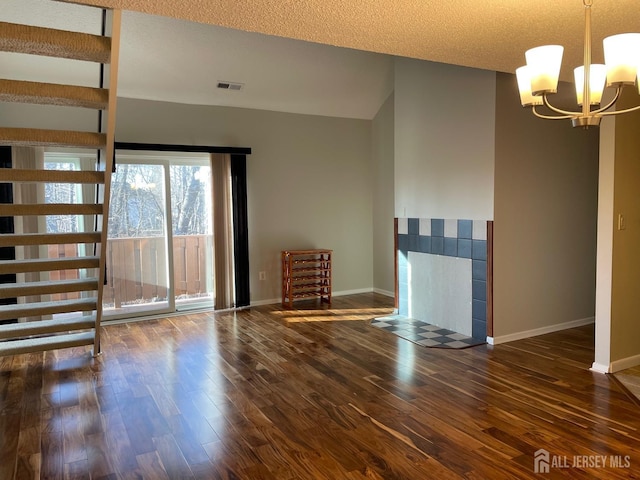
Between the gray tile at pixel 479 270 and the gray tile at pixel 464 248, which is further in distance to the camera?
the gray tile at pixel 464 248

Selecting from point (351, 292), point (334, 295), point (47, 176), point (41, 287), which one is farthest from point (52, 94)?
point (351, 292)

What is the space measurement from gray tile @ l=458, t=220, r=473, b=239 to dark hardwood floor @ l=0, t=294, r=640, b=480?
3.49 ft

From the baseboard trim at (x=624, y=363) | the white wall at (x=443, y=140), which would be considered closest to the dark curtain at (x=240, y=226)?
the white wall at (x=443, y=140)

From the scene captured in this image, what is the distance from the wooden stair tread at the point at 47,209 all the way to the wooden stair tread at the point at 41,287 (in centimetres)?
79

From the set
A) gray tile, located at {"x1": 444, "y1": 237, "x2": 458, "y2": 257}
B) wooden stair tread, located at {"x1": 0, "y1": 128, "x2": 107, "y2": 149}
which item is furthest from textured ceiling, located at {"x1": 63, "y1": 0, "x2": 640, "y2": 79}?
gray tile, located at {"x1": 444, "y1": 237, "x2": 458, "y2": 257}

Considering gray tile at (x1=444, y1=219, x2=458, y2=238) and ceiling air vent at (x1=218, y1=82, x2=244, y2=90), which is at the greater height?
ceiling air vent at (x1=218, y1=82, x2=244, y2=90)

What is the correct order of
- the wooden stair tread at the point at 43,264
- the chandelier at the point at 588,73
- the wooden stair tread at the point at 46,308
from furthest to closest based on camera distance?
the wooden stair tread at the point at 46,308, the wooden stair tread at the point at 43,264, the chandelier at the point at 588,73

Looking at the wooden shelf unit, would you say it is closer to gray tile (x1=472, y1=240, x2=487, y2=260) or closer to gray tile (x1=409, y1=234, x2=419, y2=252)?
gray tile (x1=409, y1=234, x2=419, y2=252)

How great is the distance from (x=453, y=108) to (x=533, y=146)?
2.67ft

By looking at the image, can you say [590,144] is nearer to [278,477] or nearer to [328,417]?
[328,417]

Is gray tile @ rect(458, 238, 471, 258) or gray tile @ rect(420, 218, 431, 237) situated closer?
gray tile @ rect(458, 238, 471, 258)

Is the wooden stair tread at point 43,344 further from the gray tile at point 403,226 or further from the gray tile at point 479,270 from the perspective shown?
the gray tile at point 479,270

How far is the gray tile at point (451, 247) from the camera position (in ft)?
14.9

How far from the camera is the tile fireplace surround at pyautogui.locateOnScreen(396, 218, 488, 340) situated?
170 inches
